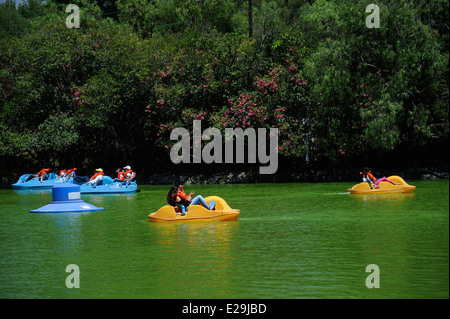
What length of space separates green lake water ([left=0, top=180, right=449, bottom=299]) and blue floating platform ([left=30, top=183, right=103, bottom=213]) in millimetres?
771

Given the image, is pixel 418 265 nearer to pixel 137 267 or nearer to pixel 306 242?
pixel 306 242

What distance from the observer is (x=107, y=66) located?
1515 inches

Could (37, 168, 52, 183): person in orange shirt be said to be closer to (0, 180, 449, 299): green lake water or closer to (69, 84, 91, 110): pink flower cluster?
(69, 84, 91, 110): pink flower cluster

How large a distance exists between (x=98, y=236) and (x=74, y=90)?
24.3 metres

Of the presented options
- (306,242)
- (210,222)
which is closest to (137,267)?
(306,242)

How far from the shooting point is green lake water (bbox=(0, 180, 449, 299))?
9219mm

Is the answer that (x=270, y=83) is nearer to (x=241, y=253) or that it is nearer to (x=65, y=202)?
(x=65, y=202)

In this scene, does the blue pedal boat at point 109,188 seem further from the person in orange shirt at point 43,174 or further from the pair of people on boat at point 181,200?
the pair of people on boat at point 181,200

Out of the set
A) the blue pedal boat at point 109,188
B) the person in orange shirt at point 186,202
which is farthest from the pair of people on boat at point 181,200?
the blue pedal boat at point 109,188

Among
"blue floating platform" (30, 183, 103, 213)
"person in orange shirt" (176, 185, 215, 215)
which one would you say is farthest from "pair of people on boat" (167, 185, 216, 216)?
"blue floating platform" (30, 183, 103, 213)

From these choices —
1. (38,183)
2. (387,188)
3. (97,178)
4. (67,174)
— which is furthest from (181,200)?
(38,183)

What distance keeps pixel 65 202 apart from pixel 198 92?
18.0m

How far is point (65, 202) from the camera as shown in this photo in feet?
70.0

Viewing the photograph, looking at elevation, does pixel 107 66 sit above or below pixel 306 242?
above
